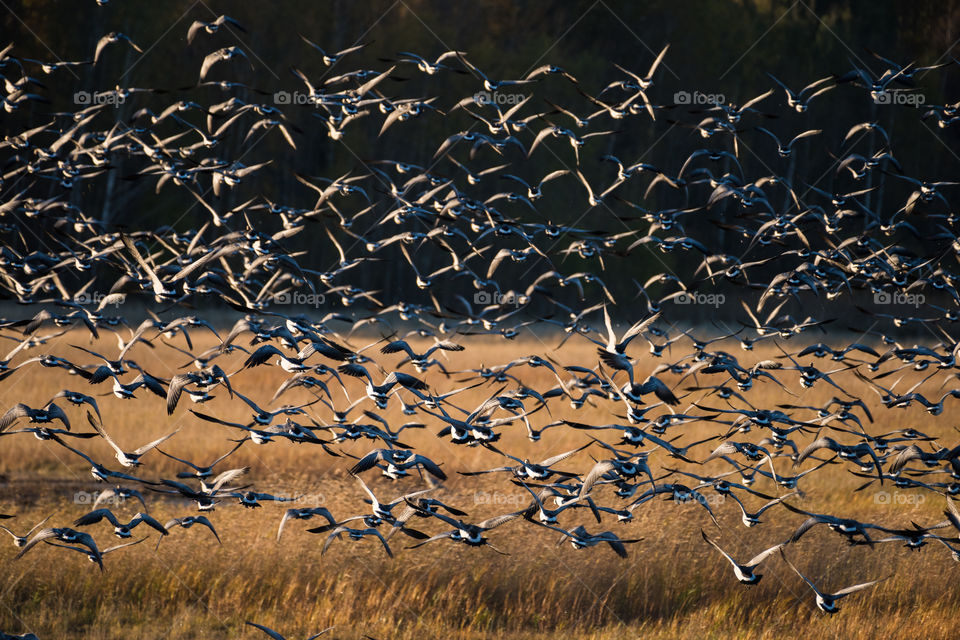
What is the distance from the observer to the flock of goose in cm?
898

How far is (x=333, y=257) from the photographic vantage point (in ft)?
→ 135

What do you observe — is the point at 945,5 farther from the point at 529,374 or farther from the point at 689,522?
the point at 689,522

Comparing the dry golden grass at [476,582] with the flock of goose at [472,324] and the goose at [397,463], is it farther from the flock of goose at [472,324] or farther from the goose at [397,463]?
the goose at [397,463]

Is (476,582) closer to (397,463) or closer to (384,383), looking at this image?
(397,463)

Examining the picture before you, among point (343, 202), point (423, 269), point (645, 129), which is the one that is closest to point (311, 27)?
point (343, 202)

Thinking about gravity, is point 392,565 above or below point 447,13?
below

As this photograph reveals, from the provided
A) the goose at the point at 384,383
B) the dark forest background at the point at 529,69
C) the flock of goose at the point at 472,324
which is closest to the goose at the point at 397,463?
the flock of goose at the point at 472,324

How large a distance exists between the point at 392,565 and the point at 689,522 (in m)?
5.05

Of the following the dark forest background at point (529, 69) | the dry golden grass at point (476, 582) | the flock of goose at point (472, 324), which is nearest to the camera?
the flock of goose at point (472, 324)

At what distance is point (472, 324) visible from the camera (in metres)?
11.3

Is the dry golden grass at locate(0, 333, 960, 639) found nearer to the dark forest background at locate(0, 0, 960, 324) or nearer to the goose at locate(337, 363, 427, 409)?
the goose at locate(337, 363, 427, 409)

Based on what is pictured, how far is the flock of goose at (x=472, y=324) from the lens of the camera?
8.98 metres

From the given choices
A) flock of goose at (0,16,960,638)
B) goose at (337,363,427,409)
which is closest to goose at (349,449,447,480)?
flock of goose at (0,16,960,638)

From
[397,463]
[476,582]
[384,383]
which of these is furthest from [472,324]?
[476,582]
